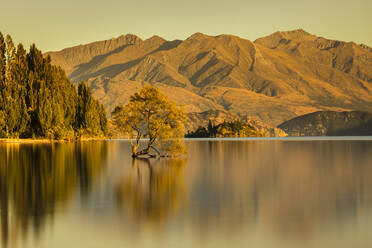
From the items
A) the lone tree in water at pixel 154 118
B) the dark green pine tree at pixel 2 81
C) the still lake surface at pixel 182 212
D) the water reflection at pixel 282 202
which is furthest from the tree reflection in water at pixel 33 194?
the dark green pine tree at pixel 2 81

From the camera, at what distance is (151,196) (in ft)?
76.8

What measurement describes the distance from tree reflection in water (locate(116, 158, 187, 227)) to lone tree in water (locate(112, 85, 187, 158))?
1835cm

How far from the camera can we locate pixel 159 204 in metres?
20.8

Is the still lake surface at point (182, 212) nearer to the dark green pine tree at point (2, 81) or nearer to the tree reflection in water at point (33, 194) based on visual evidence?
the tree reflection in water at point (33, 194)

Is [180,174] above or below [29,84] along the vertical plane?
below

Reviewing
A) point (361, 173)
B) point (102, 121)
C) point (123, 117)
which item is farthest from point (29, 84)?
point (361, 173)

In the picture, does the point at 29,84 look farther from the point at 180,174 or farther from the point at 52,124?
the point at 180,174

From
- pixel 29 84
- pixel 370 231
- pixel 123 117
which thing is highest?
pixel 29 84

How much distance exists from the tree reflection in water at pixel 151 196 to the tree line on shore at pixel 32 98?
6997cm

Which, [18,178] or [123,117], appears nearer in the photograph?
[18,178]

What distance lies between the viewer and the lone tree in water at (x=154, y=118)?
52.6 meters

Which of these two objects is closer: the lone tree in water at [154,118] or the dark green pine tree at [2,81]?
the lone tree in water at [154,118]

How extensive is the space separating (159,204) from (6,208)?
22.1 ft

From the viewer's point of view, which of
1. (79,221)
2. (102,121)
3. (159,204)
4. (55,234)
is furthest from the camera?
(102,121)
